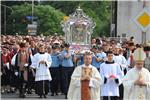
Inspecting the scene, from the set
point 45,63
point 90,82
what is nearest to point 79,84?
point 90,82

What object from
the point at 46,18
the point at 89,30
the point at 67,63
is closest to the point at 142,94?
the point at 67,63

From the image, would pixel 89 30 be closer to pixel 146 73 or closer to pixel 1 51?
pixel 1 51

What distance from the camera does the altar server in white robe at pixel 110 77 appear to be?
16125mm

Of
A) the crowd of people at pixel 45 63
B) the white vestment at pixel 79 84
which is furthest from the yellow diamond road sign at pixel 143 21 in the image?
the white vestment at pixel 79 84

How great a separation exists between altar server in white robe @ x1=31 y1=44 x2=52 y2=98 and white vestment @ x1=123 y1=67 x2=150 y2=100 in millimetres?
6420

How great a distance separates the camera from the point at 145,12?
19.7 m

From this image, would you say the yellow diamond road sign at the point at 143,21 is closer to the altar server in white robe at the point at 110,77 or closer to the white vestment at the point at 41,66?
the white vestment at the point at 41,66

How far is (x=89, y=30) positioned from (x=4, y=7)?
235ft

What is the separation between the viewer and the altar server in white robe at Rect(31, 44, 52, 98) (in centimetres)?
1966

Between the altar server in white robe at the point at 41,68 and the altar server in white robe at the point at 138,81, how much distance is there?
642 cm

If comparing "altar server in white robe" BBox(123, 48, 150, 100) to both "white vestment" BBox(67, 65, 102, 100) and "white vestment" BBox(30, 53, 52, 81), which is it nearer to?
"white vestment" BBox(67, 65, 102, 100)

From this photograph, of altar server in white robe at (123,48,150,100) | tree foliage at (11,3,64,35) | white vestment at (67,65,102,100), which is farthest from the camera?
tree foliage at (11,3,64,35)

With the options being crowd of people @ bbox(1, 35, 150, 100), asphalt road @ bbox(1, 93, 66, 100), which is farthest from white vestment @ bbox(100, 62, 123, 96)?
asphalt road @ bbox(1, 93, 66, 100)

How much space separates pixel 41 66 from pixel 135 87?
6.98 metres
